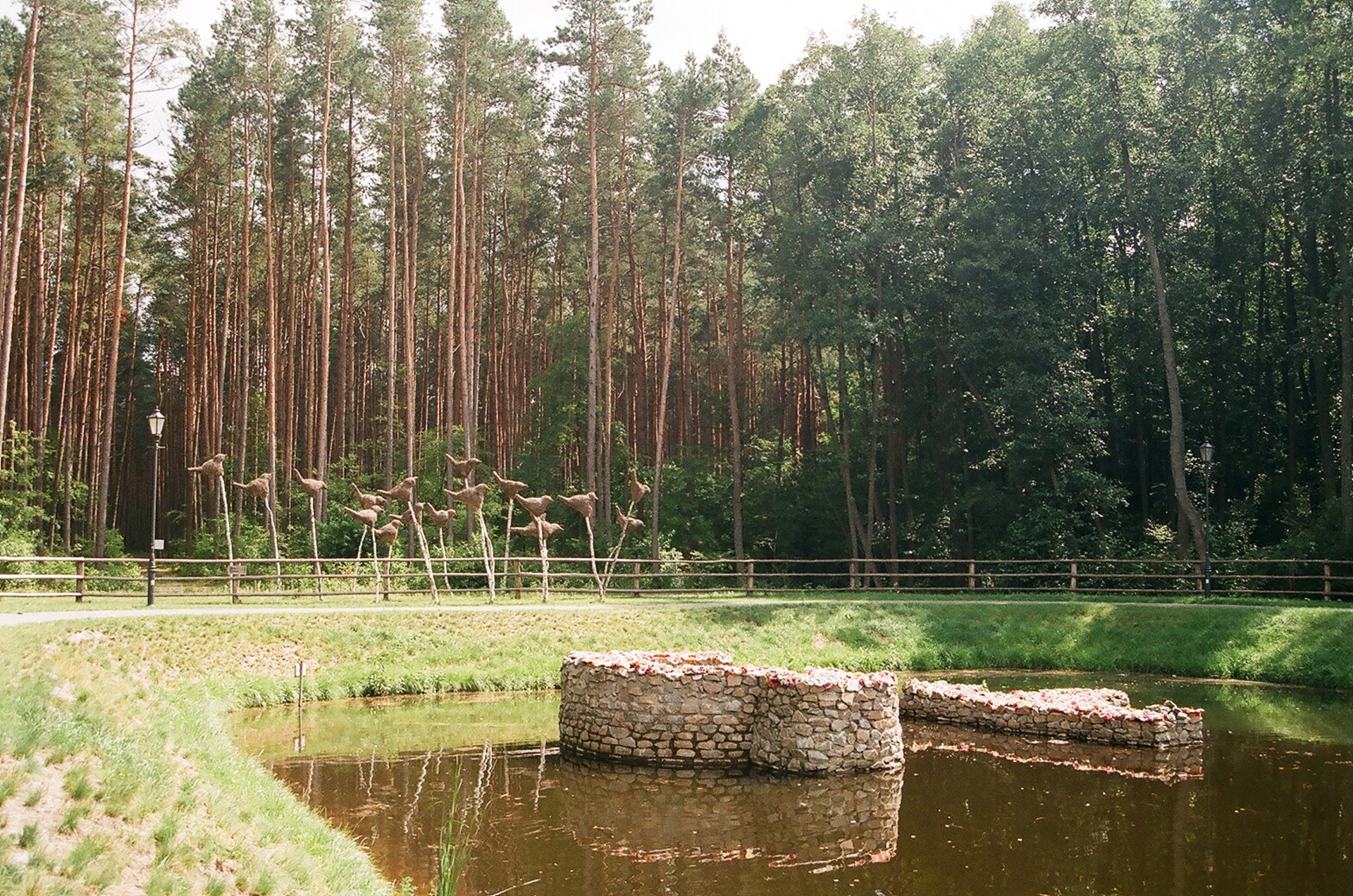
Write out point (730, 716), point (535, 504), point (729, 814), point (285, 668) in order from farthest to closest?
point (535, 504), point (285, 668), point (730, 716), point (729, 814)

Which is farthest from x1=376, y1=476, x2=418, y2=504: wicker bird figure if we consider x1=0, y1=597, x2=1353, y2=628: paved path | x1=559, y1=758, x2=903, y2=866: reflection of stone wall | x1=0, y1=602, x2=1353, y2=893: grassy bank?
x1=559, y1=758, x2=903, y2=866: reflection of stone wall

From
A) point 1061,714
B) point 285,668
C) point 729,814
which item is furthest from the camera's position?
point 285,668

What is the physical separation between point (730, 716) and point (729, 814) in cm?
248

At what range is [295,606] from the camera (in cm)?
1997

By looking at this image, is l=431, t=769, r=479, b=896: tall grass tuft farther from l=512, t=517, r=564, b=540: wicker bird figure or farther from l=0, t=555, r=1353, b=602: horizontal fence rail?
l=0, t=555, r=1353, b=602: horizontal fence rail

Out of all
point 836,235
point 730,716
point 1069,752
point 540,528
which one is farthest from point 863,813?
point 836,235

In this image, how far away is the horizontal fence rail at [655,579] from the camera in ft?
75.2

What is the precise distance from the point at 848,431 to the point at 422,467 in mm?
14440

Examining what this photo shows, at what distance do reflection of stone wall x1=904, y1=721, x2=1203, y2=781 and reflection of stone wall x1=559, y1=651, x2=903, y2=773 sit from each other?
1.36 metres

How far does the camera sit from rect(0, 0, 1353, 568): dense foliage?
28.3 m

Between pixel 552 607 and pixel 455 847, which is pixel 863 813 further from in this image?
pixel 552 607

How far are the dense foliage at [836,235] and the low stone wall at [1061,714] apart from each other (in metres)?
14.4

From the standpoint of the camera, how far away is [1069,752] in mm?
13328

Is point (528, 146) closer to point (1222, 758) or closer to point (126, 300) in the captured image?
point (126, 300)
